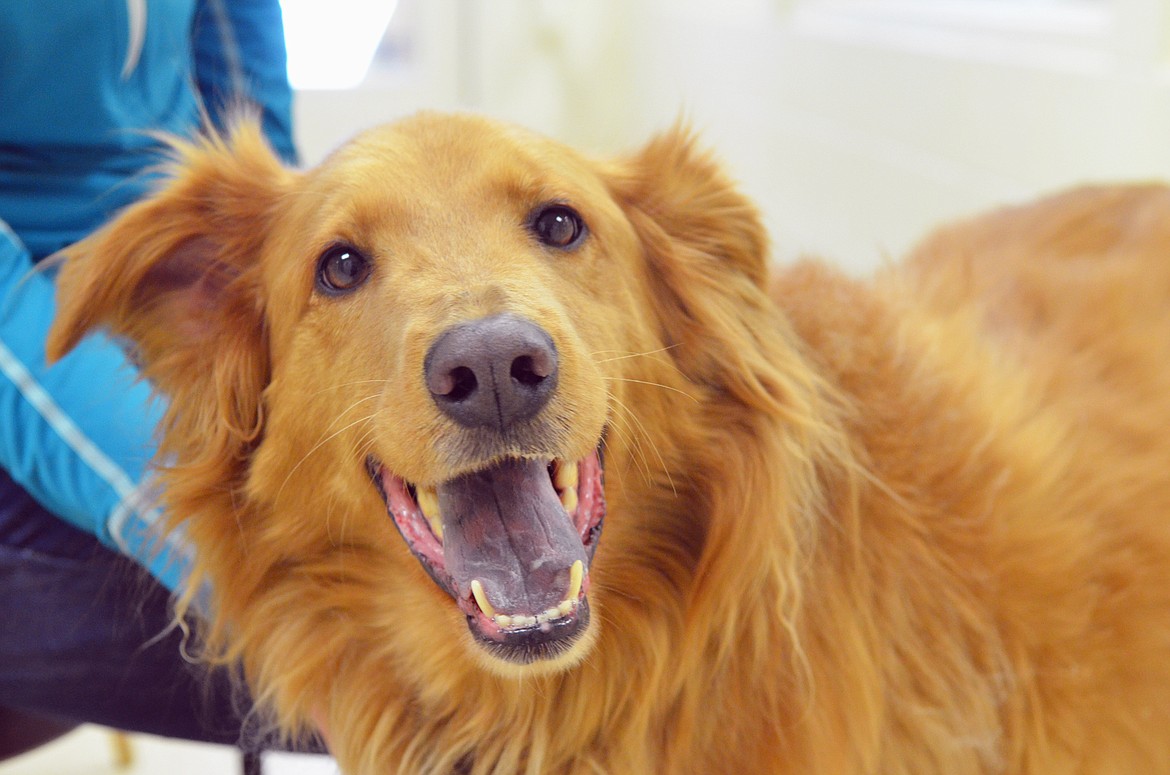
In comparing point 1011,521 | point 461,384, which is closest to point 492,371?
point 461,384

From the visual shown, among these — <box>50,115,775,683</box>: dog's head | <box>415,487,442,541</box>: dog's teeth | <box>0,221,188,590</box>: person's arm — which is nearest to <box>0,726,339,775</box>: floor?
<box>0,221,188,590</box>: person's arm

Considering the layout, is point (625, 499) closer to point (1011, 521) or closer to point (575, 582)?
point (575, 582)

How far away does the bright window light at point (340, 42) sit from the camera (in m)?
6.12

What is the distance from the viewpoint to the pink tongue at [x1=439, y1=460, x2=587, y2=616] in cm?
123

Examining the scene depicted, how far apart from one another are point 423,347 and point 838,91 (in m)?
3.44

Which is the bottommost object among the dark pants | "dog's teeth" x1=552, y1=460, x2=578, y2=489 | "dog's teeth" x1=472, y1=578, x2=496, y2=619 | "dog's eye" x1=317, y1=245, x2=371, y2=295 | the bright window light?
the bright window light

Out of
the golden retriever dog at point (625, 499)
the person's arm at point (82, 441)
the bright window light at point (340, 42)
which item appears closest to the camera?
the golden retriever dog at point (625, 499)

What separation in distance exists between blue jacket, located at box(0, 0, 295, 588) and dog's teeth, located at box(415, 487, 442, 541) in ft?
1.30

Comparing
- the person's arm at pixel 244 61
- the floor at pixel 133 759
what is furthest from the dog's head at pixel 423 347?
the floor at pixel 133 759

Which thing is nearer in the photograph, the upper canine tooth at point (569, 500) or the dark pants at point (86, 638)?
the upper canine tooth at point (569, 500)

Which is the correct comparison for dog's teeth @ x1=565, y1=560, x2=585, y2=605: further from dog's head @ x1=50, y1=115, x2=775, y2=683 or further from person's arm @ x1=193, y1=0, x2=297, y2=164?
person's arm @ x1=193, y1=0, x2=297, y2=164

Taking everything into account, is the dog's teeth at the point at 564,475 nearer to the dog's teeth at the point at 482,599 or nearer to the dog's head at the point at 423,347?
the dog's head at the point at 423,347

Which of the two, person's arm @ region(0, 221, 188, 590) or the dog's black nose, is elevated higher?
the dog's black nose

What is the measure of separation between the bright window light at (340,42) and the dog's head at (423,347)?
4.91 meters
